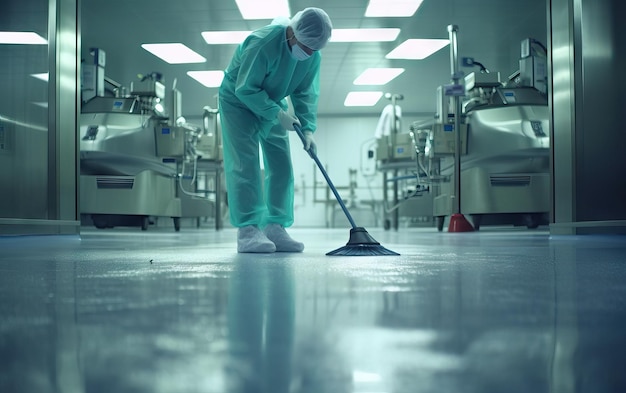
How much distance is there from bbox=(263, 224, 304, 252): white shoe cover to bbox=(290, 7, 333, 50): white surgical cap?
704 millimetres

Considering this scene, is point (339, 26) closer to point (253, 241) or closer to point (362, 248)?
point (253, 241)

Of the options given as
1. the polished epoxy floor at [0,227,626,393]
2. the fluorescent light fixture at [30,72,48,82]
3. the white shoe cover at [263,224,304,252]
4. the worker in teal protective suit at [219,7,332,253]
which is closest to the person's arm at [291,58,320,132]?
the worker in teal protective suit at [219,7,332,253]

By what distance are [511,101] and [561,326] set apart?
15.7 feet

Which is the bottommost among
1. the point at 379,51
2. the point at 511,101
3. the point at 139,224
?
the point at 139,224

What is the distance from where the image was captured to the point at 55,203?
10.6 feet

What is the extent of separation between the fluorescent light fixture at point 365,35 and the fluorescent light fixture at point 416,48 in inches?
14.0

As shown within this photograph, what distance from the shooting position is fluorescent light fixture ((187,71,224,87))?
26.8 ft

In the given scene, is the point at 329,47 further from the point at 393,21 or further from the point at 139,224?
the point at 139,224

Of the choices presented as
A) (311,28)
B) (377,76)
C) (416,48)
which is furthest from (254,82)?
(377,76)

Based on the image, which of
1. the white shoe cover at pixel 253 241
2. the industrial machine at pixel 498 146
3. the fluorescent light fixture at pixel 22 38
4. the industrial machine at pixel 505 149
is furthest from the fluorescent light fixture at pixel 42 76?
the industrial machine at pixel 505 149

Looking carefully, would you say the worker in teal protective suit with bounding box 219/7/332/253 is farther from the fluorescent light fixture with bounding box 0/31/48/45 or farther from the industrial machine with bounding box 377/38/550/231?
the industrial machine with bounding box 377/38/550/231

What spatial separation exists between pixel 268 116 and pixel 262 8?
4039 mm

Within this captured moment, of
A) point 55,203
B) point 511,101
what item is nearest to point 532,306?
point 55,203

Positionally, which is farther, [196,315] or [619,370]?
[196,315]
